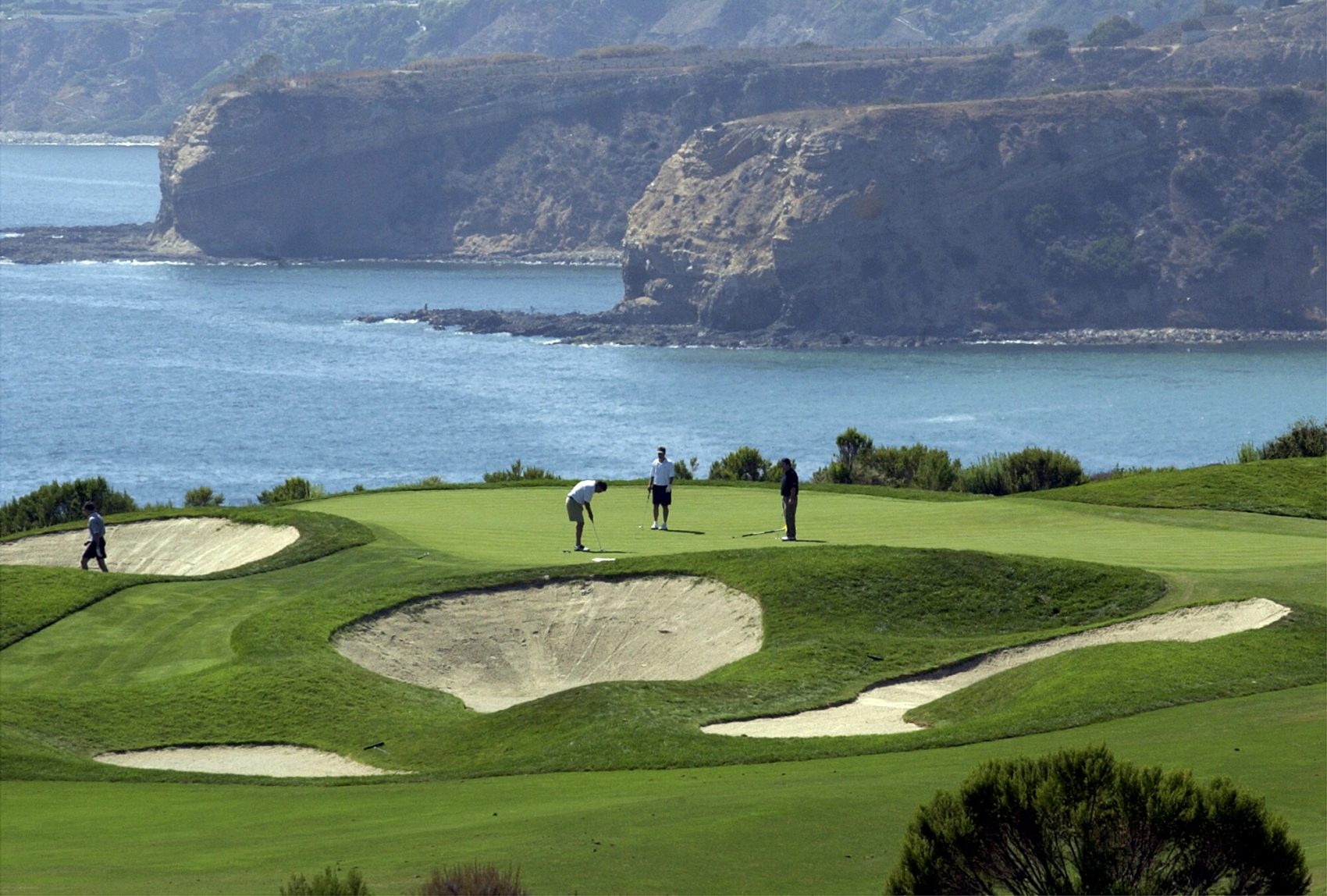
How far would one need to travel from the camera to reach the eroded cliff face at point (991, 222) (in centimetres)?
16875

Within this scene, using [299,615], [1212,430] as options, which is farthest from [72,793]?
[1212,430]

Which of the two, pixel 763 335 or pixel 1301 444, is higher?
pixel 763 335

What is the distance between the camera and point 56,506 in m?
48.6

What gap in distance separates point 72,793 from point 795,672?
9474 millimetres

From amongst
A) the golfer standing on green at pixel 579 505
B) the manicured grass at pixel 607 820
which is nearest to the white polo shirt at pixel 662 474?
the golfer standing on green at pixel 579 505

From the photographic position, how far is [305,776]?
74.6 feet

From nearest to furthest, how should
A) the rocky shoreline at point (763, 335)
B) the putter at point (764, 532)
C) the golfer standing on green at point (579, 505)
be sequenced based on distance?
the golfer standing on green at point (579, 505) < the putter at point (764, 532) < the rocky shoreline at point (763, 335)

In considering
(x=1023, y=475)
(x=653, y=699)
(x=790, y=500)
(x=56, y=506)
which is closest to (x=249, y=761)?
(x=653, y=699)

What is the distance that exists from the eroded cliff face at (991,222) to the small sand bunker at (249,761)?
144384 millimetres

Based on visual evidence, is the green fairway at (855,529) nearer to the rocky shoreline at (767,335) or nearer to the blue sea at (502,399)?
the blue sea at (502,399)

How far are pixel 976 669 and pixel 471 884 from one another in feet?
47.0

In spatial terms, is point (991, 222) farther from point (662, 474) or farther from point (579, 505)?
point (579, 505)

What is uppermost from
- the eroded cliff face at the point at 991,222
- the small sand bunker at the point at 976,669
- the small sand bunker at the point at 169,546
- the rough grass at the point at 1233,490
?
the eroded cliff face at the point at 991,222

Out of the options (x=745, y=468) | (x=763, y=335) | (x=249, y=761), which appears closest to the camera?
(x=249, y=761)
